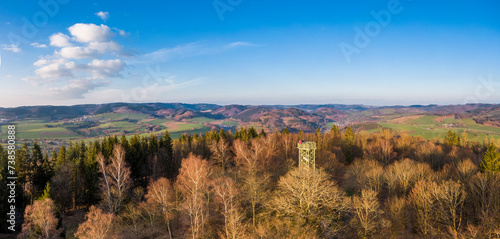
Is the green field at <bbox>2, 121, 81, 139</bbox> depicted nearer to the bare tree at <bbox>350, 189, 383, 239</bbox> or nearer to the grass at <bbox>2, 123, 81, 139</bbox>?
the grass at <bbox>2, 123, 81, 139</bbox>

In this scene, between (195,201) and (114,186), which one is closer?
(195,201)

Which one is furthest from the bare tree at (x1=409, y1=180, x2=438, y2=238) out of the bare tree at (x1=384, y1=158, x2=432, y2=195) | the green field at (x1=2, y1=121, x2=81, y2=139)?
the green field at (x1=2, y1=121, x2=81, y2=139)

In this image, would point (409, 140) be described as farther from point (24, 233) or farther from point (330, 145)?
point (24, 233)

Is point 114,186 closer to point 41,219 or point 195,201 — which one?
point 41,219

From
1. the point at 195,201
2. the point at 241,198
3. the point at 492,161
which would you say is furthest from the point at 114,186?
the point at 492,161

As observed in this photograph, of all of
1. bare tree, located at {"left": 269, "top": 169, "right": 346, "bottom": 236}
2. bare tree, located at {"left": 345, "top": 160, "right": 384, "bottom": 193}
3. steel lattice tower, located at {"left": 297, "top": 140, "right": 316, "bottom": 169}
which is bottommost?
bare tree, located at {"left": 345, "top": 160, "right": 384, "bottom": 193}

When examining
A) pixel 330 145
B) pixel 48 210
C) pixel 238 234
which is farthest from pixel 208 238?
pixel 330 145

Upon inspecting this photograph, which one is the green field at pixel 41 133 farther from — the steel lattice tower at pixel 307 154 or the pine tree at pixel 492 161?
the pine tree at pixel 492 161

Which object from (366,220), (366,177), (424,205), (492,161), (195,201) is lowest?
(366,177)

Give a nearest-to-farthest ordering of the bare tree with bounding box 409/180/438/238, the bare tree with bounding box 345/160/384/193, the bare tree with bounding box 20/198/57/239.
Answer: the bare tree with bounding box 20/198/57/239 < the bare tree with bounding box 409/180/438/238 < the bare tree with bounding box 345/160/384/193

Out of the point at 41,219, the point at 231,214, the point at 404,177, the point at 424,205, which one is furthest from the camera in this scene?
the point at 404,177
